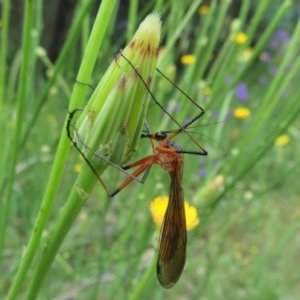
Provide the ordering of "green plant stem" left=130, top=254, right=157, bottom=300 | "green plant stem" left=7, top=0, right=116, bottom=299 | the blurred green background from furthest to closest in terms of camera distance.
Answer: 1. the blurred green background
2. "green plant stem" left=130, top=254, right=157, bottom=300
3. "green plant stem" left=7, top=0, right=116, bottom=299

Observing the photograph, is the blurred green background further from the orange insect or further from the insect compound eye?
the insect compound eye

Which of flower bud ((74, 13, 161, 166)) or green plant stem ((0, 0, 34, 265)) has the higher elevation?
green plant stem ((0, 0, 34, 265))

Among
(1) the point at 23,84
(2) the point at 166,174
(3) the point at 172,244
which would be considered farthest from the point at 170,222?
(2) the point at 166,174

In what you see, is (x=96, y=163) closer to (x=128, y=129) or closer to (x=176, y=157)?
(x=128, y=129)

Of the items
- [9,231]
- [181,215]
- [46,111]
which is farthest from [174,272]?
[46,111]

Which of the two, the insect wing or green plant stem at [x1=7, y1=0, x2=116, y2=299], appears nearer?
green plant stem at [x1=7, y1=0, x2=116, y2=299]

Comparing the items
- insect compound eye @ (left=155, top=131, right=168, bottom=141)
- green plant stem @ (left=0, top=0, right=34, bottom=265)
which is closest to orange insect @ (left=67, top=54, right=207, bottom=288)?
insect compound eye @ (left=155, top=131, right=168, bottom=141)

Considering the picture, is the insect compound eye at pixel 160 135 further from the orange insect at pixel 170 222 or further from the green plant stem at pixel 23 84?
the green plant stem at pixel 23 84
